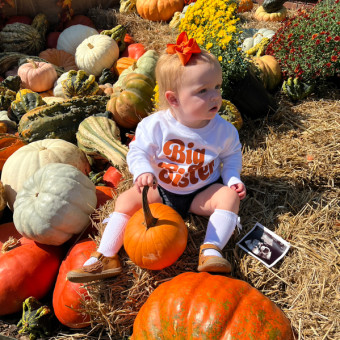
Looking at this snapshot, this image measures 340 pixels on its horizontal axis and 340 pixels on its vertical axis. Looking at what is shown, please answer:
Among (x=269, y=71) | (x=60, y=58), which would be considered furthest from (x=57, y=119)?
(x=60, y=58)

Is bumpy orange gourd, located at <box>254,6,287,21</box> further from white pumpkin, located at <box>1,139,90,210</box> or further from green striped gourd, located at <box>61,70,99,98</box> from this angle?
white pumpkin, located at <box>1,139,90,210</box>

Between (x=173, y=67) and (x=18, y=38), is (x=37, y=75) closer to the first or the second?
(x=18, y=38)

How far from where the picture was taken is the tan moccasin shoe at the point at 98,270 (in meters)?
2.01

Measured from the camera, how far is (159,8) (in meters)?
6.38

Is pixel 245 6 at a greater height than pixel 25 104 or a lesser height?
lesser

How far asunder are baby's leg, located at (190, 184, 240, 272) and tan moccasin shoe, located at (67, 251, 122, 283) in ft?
1.88

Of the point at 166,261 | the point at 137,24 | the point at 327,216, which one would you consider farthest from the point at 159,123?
the point at 137,24

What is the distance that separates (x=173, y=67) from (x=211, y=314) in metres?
1.39

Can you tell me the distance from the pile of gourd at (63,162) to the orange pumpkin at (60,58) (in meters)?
0.08

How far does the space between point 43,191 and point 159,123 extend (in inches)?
42.2

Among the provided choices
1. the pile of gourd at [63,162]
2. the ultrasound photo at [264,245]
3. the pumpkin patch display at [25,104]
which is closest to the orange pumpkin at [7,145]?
the pile of gourd at [63,162]

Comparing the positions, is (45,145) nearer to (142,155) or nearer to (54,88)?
(142,155)

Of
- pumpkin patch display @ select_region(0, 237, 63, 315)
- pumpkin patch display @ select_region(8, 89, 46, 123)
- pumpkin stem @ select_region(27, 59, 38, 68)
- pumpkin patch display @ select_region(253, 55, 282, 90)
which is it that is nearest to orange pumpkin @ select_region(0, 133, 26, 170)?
pumpkin patch display @ select_region(8, 89, 46, 123)

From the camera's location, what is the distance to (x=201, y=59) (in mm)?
1930
